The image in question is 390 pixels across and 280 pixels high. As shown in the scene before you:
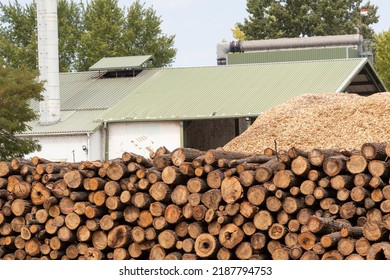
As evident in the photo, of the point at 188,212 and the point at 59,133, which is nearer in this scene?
the point at 188,212

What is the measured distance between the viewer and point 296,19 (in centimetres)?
8419

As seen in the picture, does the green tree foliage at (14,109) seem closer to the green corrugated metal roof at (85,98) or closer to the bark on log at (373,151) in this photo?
the green corrugated metal roof at (85,98)

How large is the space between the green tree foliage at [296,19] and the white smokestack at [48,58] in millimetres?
34285

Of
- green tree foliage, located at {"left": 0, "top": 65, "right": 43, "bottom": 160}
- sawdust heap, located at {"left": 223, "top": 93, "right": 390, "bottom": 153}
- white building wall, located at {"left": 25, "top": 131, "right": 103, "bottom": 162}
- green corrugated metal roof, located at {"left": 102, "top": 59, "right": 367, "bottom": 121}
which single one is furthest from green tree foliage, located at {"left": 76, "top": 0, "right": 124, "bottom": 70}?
sawdust heap, located at {"left": 223, "top": 93, "right": 390, "bottom": 153}

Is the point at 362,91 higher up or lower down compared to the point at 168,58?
lower down

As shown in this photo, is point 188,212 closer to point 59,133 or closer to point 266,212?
point 266,212

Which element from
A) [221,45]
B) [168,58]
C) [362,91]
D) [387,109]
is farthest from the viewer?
[168,58]

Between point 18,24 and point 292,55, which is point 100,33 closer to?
point 18,24

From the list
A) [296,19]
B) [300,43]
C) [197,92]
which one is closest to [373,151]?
[197,92]

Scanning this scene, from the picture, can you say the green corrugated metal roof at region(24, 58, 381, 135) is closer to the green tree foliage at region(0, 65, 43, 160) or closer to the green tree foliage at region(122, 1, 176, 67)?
the green tree foliage at region(0, 65, 43, 160)

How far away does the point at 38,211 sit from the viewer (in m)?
14.9

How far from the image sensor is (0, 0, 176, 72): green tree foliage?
7612 centimetres
